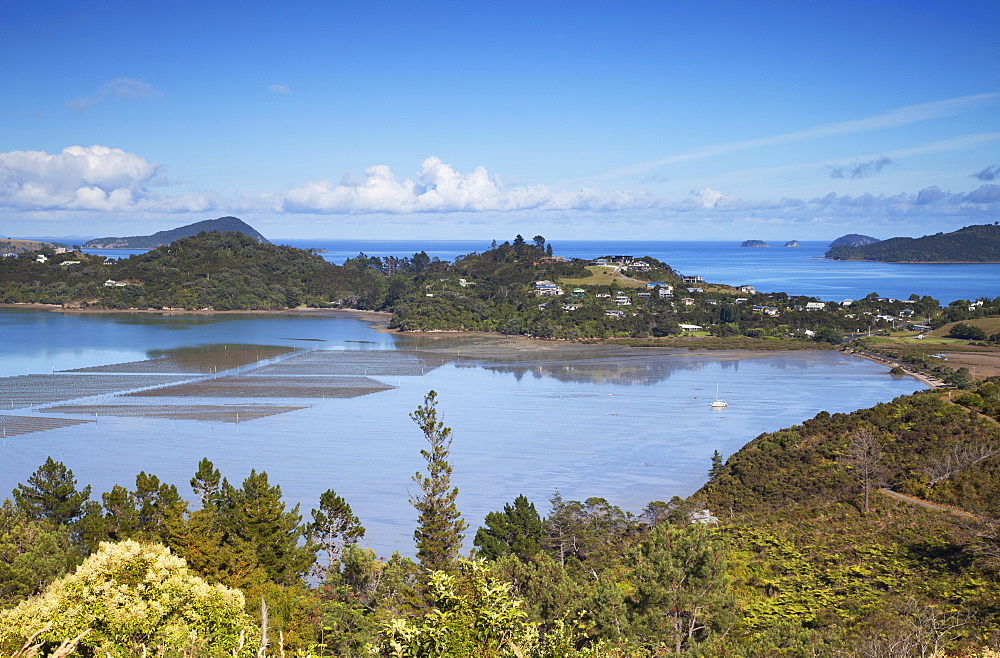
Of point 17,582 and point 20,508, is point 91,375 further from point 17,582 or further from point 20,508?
point 17,582

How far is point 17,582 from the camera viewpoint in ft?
38.3

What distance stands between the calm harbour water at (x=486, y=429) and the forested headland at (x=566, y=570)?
97.8 inches

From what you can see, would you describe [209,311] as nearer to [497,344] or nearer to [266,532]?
[497,344]

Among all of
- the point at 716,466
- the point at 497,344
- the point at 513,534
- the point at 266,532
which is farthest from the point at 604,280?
the point at 266,532

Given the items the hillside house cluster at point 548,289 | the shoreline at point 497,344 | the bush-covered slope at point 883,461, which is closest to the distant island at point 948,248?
the hillside house cluster at point 548,289

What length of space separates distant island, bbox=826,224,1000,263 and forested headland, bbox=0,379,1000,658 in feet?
485

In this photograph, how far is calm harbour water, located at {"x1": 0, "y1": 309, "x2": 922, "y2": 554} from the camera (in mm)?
22594

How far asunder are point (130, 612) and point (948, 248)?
172154 mm

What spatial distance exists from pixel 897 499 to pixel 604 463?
9.13 metres

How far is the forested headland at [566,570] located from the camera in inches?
264

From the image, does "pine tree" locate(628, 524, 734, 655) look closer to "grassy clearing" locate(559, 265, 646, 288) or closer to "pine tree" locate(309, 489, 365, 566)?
"pine tree" locate(309, 489, 365, 566)

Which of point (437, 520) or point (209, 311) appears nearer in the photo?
point (437, 520)

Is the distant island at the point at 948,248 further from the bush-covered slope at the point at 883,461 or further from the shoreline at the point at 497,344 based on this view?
the bush-covered slope at the point at 883,461

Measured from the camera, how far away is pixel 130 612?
677 cm
